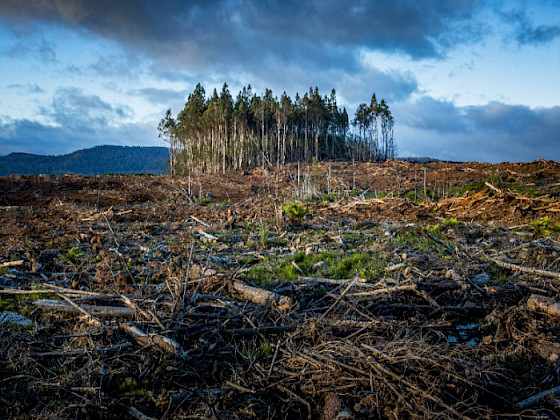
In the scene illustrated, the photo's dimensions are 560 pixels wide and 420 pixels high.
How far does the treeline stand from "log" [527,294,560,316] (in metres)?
41.0

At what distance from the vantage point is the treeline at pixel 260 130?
48344 millimetres

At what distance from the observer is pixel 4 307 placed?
438 centimetres

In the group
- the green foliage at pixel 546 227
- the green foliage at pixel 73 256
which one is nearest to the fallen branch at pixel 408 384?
the green foliage at pixel 73 256

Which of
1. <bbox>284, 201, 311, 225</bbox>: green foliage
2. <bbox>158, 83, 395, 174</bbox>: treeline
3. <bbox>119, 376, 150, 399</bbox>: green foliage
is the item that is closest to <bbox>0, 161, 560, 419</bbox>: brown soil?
Answer: <bbox>119, 376, 150, 399</bbox>: green foliage

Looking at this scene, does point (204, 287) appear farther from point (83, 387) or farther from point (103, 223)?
point (103, 223)

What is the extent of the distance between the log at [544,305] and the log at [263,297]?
104 inches

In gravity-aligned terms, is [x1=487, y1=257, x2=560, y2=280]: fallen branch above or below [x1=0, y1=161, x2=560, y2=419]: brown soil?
above

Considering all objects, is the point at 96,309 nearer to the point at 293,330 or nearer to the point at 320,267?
the point at 293,330

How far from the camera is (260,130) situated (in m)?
54.6

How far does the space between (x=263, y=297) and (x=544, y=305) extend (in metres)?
3.03

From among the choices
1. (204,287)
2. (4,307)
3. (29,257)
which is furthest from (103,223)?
(204,287)

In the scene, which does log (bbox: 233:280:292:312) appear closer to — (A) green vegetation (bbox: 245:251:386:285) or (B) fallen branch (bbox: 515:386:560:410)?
(A) green vegetation (bbox: 245:251:386:285)

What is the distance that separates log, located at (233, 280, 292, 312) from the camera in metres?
3.97

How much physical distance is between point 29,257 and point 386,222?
8003mm
